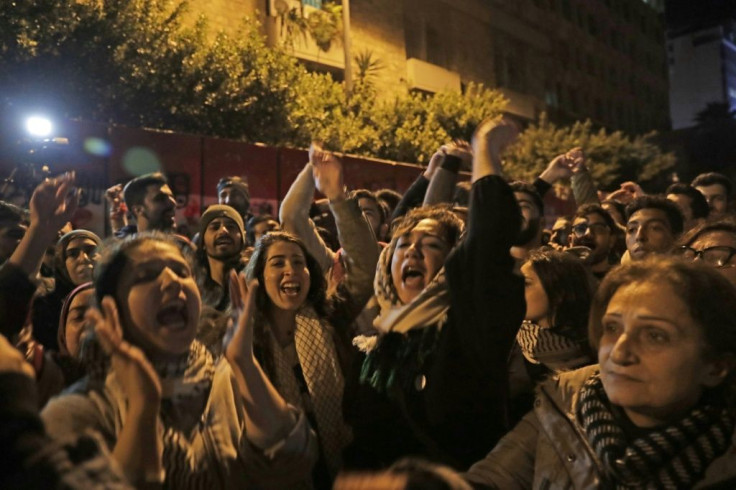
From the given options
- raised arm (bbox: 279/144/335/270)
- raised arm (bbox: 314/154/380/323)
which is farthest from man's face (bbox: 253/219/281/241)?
raised arm (bbox: 314/154/380/323)

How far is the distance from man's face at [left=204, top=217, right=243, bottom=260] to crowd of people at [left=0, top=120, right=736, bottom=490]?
127cm

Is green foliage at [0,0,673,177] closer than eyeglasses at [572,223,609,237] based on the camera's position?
No

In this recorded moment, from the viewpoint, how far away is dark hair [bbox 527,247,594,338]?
3039mm

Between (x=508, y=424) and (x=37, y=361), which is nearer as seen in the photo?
(x=508, y=424)

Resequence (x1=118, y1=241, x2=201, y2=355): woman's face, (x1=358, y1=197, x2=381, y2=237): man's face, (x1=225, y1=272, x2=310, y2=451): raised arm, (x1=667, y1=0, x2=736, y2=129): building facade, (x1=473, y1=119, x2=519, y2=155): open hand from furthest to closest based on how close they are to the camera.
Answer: (x1=667, y1=0, x2=736, y2=129): building facade
(x1=358, y1=197, x2=381, y2=237): man's face
(x1=473, y1=119, x2=519, y2=155): open hand
(x1=118, y1=241, x2=201, y2=355): woman's face
(x1=225, y1=272, x2=310, y2=451): raised arm

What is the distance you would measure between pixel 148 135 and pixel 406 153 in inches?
477

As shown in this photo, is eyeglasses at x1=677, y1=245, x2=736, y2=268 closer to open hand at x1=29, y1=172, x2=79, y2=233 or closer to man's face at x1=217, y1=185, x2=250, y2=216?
open hand at x1=29, y1=172, x2=79, y2=233

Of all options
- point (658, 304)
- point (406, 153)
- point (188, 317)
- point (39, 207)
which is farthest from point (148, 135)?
point (406, 153)

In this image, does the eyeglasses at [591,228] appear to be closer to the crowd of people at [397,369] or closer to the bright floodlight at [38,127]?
the crowd of people at [397,369]

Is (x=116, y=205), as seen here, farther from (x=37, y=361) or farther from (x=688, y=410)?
(x=688, y=410)

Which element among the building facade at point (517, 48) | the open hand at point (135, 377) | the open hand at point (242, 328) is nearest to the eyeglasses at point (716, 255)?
the open hand at point (242, 328)

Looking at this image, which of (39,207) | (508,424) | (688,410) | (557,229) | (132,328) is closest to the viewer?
(688,410)

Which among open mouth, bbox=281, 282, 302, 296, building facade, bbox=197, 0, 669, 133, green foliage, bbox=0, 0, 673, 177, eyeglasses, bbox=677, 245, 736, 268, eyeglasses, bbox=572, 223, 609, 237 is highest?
building facade, bbox=197, 0, 669, 133

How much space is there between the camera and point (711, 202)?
6.68 metres
